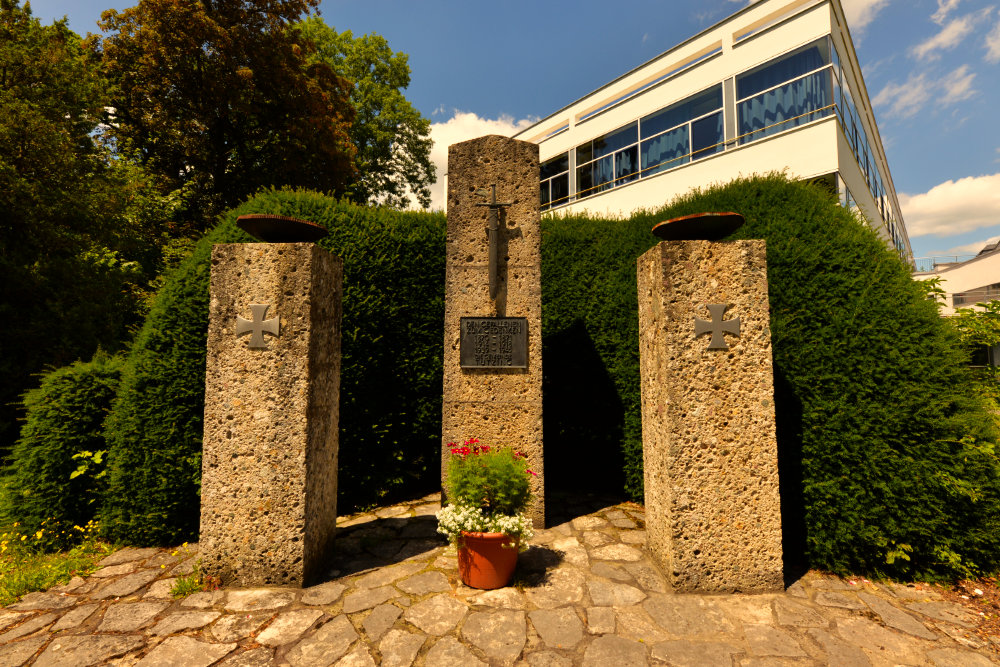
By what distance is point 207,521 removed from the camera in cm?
324

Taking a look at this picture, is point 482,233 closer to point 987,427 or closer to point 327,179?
point 987,427

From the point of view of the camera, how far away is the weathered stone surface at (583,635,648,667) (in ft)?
7.91

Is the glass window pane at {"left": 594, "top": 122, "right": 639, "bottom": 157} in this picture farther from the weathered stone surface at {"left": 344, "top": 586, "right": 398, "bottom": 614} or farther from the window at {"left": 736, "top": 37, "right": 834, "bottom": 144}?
the weathered stone surface at {"left": 344, "top": 586, "right": 398, "bottom": 614}

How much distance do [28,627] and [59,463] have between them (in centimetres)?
174

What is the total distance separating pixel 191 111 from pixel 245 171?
1.88 m

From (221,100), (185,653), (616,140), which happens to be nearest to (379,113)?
(221,100)

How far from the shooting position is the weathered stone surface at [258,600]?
9.73ft

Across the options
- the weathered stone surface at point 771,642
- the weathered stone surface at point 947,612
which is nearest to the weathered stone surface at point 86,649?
the weathered stone surface at point 771,642

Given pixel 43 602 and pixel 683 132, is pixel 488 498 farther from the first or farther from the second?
pixel 683 132

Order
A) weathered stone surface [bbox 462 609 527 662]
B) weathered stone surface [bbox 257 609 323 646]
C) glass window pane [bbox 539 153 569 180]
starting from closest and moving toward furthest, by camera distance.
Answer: weathered stone surface [bbox 462 609 527 662], weathered stone surface [bbox 257 609 323 646], glass window pane [bbox 539 153 569 180]

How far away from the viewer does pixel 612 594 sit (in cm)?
310

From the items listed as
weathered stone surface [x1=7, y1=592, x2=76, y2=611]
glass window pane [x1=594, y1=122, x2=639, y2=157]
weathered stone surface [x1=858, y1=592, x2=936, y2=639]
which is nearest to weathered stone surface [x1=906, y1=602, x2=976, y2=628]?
weathered stone surface [x1=858, y1=592, x2=936, y2=639]

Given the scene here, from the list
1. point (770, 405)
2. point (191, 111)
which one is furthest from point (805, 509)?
point (191, 111)

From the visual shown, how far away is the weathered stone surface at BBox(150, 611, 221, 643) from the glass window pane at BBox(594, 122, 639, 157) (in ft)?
49.9
